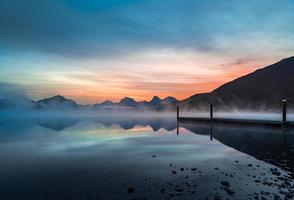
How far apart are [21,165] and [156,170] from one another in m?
9.88

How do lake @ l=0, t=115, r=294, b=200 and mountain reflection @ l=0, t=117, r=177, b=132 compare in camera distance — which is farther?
mountain reflection @ l=0, t=117, r=177, b=132

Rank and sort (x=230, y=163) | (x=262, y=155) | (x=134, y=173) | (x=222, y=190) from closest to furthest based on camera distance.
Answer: (x=222, y=190) < (x=134, y=173) < (x=230, y=163) < (x=262, y=155)

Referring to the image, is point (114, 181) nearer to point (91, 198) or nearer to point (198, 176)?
point (91, 198)

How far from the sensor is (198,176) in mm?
15516

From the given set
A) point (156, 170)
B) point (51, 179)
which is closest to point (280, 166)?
point (156, 170)

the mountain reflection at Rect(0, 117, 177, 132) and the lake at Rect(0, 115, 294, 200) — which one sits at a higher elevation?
the lake at Rect(0, 115, 294, 200)

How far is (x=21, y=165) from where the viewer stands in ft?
61.7

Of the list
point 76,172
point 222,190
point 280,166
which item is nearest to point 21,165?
point 76,172

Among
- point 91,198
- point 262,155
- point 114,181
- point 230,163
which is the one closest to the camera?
point 91,198

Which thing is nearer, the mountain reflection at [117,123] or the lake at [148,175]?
the lake at [148,175]

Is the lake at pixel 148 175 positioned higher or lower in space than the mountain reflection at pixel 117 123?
higher

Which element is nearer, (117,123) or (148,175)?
(148,175)

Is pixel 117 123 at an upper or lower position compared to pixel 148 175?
lower

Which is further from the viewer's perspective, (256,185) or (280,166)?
(280,166)
